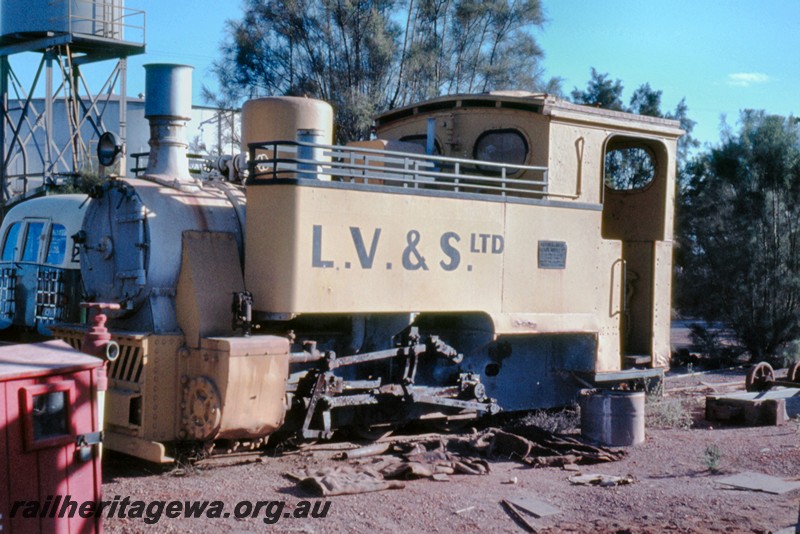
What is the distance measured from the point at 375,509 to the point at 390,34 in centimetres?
2027

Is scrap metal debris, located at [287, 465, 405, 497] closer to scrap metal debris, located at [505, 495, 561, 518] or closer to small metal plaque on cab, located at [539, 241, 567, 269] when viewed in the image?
scrap metal debris, located at [505, 495, 561, 518]

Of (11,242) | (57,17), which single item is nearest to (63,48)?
(57,17)

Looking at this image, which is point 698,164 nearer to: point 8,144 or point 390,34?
point 390,34

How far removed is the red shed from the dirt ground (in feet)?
2.77

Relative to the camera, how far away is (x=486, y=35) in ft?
87.8

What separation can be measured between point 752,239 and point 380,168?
11202 millimetres

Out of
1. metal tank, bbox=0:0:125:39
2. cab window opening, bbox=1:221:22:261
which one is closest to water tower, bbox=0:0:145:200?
metal tank, bbox=0:0:125:39

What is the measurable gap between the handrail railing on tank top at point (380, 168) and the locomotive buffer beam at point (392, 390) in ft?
4.87

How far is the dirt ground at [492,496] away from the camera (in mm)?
5805

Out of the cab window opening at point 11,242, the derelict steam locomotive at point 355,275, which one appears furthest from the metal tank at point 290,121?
the cab window opening at point 11,242

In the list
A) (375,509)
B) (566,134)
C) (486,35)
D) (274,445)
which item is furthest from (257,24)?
(375,509)

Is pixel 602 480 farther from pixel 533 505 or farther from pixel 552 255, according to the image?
→ pixel 552 255

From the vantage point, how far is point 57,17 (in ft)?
71.5

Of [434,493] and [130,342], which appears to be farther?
[130,342]
